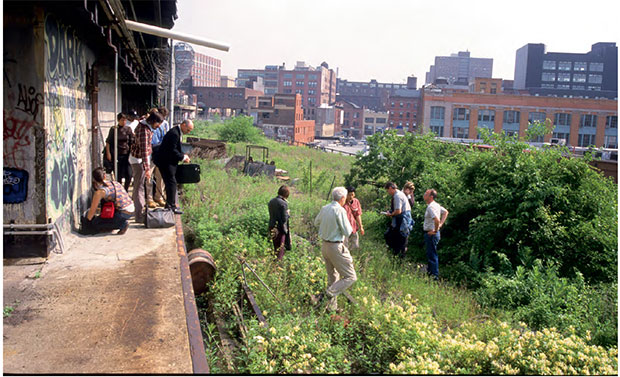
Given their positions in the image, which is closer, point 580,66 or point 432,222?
point 432,222

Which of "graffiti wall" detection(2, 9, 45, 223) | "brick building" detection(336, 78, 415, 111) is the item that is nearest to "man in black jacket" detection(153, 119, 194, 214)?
"graffiti wall" detection(2, 9, 45, 223)

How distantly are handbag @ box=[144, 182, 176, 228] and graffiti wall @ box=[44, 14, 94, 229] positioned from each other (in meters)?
1.10

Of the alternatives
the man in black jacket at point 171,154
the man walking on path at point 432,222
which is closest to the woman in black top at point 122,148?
the man in black jacket at point 171,154

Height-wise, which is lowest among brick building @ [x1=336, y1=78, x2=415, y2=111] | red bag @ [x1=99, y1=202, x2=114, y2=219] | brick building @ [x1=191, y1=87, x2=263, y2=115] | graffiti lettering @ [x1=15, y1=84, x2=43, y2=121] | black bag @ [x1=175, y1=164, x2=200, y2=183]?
red bag @ [x1=99, y1=202, x2=114, y2=219]

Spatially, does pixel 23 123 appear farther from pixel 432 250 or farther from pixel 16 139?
pixel 432 250

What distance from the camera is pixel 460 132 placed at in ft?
248

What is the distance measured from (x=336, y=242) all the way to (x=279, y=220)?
7.72ft

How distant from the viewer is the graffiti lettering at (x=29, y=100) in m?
6.53

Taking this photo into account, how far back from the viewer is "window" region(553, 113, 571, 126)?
7519 cm

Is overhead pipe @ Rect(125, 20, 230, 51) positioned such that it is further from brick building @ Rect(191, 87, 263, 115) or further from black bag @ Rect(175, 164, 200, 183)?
brick building @ Rect(191, 87, 263, 115)

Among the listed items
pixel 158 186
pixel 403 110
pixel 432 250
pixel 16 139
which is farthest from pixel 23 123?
pixel 403 110

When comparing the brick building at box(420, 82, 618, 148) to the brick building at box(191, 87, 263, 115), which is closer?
the brick building at box(420, 82, 618, 148)

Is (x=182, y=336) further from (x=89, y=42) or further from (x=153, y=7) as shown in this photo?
(x=153, y=7)

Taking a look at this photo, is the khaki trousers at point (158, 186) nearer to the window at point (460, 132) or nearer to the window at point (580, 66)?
the window at point (460, 132)
